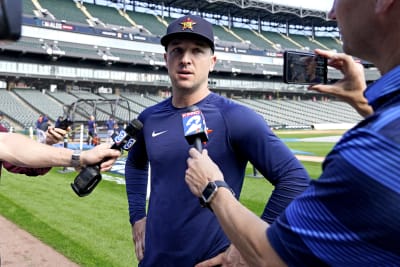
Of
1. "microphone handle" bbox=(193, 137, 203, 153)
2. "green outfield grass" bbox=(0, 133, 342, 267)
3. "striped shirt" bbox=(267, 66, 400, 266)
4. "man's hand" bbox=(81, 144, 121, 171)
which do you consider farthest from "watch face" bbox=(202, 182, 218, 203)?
"green outfield grass" bbox=(0, 133, 342, 267)

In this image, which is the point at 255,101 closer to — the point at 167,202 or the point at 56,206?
the point at 56,206

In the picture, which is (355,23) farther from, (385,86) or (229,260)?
(229,260)

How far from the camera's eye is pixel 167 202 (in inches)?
101

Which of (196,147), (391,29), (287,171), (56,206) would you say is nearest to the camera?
(391,29)

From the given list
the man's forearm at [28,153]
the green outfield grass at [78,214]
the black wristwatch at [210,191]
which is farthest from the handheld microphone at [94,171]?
the green outfield grass at [78,214]

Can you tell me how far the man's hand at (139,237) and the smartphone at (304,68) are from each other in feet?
5.49

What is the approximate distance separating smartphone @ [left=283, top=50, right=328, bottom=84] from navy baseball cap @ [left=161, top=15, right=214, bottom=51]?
2.55ft

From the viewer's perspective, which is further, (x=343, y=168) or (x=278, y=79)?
(x=278, y=79)

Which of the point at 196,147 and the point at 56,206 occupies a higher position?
the point at 196,147

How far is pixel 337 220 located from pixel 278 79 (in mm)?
71219

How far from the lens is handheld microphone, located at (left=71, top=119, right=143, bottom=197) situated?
2451 mm

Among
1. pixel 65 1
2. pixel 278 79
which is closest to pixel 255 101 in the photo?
pixel 278 79

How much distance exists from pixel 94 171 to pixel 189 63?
3.31ft

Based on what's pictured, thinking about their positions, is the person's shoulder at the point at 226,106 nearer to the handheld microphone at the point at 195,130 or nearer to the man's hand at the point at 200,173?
the handheld microphone at the point at 195,130
